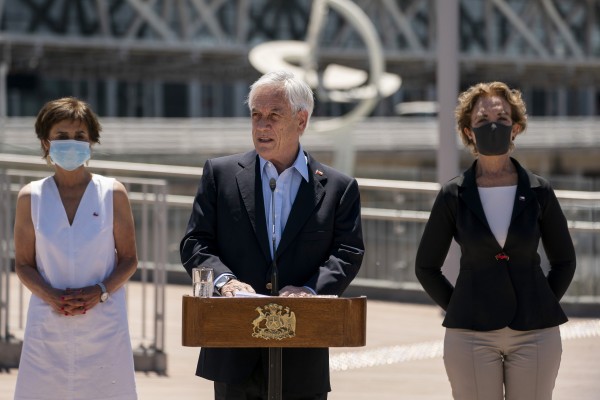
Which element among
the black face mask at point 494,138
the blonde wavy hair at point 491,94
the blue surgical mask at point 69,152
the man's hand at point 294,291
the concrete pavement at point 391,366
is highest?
the blonde wavy hair at point 491,94

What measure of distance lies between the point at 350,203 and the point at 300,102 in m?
0.43

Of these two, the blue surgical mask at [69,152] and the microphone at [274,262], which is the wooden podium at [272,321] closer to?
the microphone at [274,262]

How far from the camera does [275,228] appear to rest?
5117mm

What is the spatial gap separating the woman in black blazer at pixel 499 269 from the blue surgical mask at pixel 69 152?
1397 mm

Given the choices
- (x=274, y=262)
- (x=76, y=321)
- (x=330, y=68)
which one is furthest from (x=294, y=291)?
(x=330, y=68)

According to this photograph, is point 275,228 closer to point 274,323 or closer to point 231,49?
point 274,323

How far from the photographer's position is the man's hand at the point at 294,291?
4.80m

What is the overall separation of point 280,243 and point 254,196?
208mm

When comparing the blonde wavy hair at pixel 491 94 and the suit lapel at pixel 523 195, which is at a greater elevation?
the blonde wavy hair at pixel 491 94

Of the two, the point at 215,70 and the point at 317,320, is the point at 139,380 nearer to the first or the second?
the point at 317,320

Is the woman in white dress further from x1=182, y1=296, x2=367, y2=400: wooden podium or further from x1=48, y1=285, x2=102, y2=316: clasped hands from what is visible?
x1=182, y1=296, x2=367, y2=400: wooden podium

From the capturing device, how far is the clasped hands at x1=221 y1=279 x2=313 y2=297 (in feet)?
15.8

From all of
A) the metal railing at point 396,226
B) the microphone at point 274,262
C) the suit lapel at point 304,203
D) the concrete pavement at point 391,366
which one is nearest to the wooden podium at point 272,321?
the microphone at point 274,262

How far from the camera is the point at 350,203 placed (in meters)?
5.22
